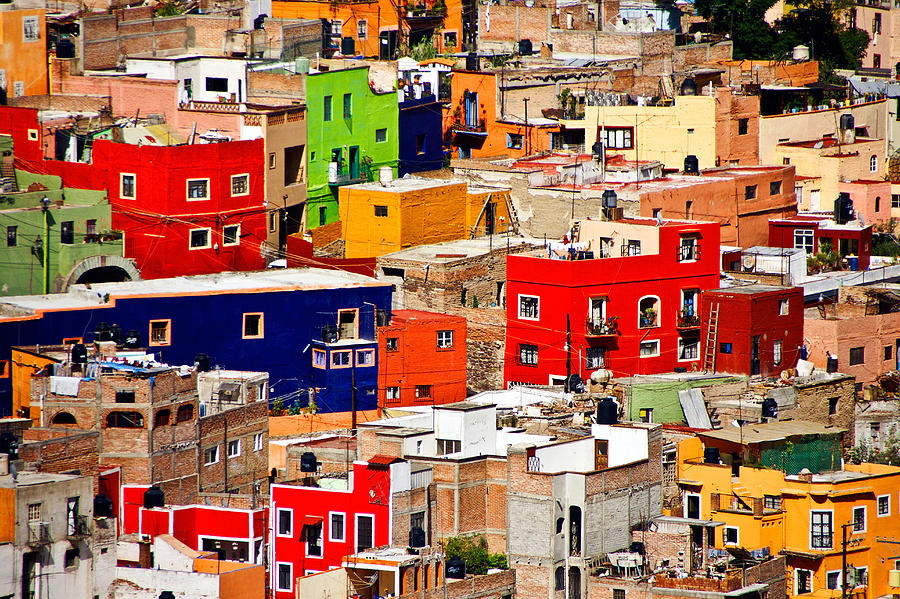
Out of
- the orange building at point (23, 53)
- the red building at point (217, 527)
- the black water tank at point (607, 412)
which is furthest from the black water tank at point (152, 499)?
the orange building at point (23, 53)

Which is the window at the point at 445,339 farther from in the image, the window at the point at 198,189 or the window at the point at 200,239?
the window at the point at 198,189

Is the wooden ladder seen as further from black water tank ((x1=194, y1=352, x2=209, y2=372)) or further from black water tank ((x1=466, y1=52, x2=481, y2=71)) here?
black water tank ((x1=466, y1=52, x2=481, y2=71))

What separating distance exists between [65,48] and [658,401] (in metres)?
32.6

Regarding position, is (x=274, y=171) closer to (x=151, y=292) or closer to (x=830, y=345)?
(x=151, y=292)

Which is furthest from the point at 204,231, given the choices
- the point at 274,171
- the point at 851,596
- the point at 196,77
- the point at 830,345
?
the point at 851,596

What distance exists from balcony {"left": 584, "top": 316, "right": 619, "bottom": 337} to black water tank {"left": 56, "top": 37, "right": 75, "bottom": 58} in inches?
1074

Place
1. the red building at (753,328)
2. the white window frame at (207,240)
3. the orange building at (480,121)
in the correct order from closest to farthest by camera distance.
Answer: the red building at (753,328) → the white window frame at (207,240) → the orange building at (480,121)

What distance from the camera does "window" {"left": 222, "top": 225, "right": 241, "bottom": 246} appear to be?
8581 cm

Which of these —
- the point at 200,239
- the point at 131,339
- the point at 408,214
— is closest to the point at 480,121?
the point at 408,214

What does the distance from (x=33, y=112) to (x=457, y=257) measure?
17078mm

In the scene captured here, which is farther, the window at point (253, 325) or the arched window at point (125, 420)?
the window at point (253, 325)

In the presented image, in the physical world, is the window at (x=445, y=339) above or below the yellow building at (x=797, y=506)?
above

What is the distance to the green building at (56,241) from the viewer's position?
79.4 m

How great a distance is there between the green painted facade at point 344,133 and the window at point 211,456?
2215 cm
